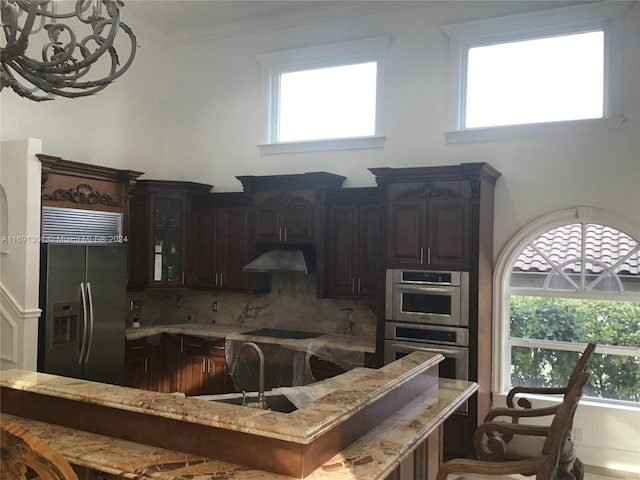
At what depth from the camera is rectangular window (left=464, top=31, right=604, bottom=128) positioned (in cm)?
484

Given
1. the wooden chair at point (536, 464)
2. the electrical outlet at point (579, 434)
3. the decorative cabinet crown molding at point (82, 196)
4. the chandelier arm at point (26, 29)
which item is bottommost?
the electrical outlet at point (579, 434)

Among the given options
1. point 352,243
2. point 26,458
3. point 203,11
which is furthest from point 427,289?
point 203,11

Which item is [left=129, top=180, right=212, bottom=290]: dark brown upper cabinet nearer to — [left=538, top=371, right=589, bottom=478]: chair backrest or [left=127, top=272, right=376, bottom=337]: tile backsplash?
[left=127, top=272, right=376, bottom=337]: tile backsplash

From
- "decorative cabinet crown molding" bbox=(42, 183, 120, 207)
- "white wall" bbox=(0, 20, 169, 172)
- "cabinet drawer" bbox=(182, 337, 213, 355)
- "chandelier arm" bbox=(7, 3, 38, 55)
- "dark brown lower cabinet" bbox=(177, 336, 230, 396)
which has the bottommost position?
"dark brown lower cabinet" bbox=(177, 336, 230, 396)

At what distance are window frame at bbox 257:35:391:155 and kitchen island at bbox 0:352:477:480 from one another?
3450 mm

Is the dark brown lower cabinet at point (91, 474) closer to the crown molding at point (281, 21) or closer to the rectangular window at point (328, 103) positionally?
the rectangular window at point (328, 103)

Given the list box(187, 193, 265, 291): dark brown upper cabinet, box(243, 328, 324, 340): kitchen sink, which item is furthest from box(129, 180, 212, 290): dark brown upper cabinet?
box(243, 328, 324, 340): kitchen sink

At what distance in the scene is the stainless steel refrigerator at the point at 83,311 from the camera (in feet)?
15.4

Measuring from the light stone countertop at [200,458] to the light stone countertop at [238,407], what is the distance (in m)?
0.14

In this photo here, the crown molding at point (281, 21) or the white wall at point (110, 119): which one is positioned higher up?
the crown molding at point (281, 21)

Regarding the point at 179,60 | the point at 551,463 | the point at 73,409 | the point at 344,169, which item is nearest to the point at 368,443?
the point at 551,463

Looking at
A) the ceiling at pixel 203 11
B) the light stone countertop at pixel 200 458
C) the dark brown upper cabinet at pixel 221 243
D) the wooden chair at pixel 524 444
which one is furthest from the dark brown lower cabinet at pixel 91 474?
the ceiling at pixel 203 11

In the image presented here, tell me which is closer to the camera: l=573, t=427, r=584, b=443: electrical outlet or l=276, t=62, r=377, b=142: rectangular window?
l=573, t=427, r=584, b=443: electrical outlet

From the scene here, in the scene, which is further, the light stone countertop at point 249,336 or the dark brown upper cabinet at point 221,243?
the dark brown upper cabinet at point 221,243
